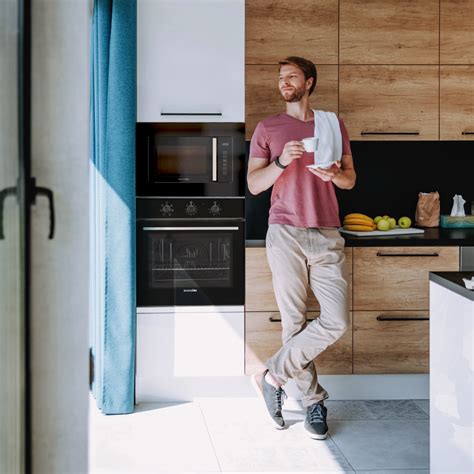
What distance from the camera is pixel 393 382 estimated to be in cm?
451

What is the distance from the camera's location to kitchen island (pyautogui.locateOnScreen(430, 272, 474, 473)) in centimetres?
258

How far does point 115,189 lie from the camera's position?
13.9 feet

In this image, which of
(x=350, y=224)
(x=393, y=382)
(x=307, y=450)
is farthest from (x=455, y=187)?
(x=307, y=450)

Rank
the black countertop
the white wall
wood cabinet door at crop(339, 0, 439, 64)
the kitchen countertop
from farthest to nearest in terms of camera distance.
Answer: wood cabinet door at crop(339, 0, 439, 64)
the kitchen countertop
the black countertop
the white wall

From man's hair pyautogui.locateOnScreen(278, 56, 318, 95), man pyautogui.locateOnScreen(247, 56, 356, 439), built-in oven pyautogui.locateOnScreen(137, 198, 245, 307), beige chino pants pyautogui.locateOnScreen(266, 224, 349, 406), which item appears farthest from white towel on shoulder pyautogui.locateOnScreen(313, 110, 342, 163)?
built-in oven pyautogui.locateOnScreen(137, 198, 245, 307)

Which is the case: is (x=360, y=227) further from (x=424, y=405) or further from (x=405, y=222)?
(x=424, y=405)

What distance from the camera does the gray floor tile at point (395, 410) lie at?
4188 mm

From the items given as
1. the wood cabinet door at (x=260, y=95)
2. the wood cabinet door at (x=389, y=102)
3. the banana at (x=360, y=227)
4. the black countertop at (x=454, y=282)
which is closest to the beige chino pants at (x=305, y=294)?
the banana at (x=360, y=227)

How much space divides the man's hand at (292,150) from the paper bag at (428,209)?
1281 millimetres

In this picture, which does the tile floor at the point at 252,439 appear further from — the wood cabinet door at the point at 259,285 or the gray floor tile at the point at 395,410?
the wood cabinet door at the point at 259,285

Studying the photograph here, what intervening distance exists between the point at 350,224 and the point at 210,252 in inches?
31.9

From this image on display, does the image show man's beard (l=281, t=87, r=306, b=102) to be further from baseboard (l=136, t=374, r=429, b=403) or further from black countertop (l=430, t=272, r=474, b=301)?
baseboard (l=136, t=374, r=429, b=403)

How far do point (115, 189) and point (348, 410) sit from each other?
66.7 inches

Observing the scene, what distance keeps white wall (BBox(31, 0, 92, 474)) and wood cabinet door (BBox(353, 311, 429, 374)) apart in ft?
9.66
